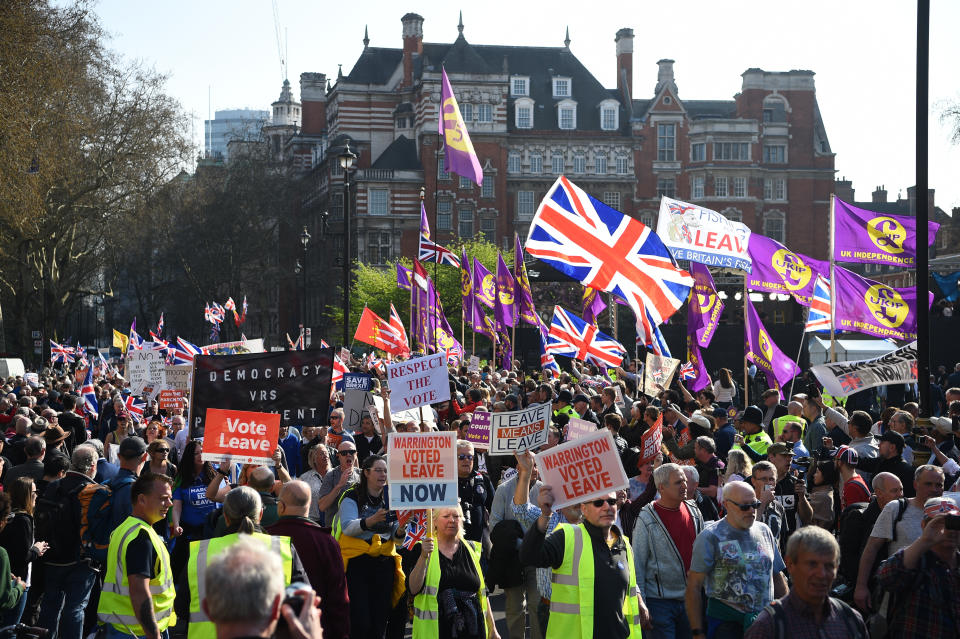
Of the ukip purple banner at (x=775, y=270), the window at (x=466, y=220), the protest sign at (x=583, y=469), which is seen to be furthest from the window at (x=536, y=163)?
the protest sign at (x=583, y=469)

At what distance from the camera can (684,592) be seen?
703cm

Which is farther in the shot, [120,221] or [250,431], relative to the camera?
[120,221]

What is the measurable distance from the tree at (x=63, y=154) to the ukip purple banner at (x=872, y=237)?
22536 millimetres

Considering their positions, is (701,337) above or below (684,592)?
above

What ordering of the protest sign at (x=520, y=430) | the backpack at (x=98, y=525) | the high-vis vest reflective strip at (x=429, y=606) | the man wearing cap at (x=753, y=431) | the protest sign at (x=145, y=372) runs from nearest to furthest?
the high-vis vest reflective strip at (x=429, y=606) < the backpack at (x=98, y=525) < the protest sign at (x=520, y=430) < the man wearing cap at (x=753, y=431) < the protest sign at (x=145, y=372)

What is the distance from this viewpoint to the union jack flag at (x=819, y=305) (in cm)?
1853

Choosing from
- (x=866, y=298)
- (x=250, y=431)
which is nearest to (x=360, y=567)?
(x=250, y=431)

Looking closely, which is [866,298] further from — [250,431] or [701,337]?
[250,431]

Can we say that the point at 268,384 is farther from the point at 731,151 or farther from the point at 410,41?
the point at 410,41

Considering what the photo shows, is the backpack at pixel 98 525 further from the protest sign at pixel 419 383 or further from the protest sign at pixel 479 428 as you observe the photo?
the protest sign at pixel 419 383

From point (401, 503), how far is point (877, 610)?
2873 mm

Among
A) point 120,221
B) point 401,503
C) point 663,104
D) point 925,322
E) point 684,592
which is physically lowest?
point 684,592

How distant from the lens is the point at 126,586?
6508 millimetres

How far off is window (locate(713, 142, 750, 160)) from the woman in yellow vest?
222 feet
